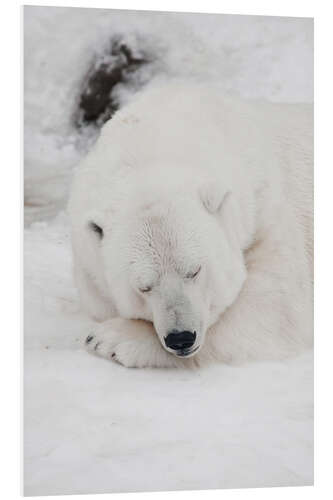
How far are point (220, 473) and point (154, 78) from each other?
204cm

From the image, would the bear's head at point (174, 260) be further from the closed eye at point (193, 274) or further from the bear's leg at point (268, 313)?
the bear's leg at point (268, 313)

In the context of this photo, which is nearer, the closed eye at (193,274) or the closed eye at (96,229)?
the closed eye at (193,274)

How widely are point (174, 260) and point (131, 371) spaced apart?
662 millimetres

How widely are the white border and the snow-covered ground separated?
58mm

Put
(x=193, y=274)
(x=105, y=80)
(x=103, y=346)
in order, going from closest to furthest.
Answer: (x=193, y=274) → (x=103, y=346) → (x=105, y=80)

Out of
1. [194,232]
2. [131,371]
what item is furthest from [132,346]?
[194,232]

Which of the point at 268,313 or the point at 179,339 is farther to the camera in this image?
the point at 268,313

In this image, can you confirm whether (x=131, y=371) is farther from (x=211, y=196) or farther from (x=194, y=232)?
(x=211, y=196)

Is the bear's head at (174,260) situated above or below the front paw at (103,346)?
above

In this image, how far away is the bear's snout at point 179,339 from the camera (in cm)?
402

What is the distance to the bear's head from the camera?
4086 mm

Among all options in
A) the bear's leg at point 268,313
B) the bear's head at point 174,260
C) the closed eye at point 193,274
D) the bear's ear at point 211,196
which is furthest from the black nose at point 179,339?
the bear's ear at point 211,196

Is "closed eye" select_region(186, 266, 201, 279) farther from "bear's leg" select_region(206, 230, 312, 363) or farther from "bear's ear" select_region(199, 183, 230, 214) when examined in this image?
"bear's leg" select_region(206, 230, 312, 363)

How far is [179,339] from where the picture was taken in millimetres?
4023
